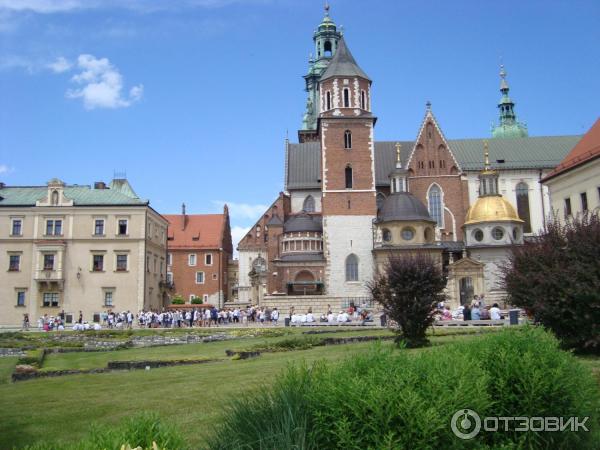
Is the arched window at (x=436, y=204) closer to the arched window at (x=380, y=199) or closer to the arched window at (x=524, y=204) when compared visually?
the arched window at (x=380, y=199)

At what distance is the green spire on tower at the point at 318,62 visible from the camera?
93.4 m

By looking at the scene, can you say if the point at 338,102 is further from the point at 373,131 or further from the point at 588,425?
the point at 588,425

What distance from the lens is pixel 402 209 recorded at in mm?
56531

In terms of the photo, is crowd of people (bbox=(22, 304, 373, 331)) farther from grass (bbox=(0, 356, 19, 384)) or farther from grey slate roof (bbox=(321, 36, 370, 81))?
grey slate roof (bbox=(321, 36, 370, 81))

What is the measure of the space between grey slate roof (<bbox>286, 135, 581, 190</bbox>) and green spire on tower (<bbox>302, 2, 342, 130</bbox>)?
24.8 meters

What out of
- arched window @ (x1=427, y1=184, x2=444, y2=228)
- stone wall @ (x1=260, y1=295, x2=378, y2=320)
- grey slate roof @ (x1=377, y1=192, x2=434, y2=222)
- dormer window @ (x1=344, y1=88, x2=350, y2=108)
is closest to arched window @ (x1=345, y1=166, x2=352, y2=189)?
grey slate roof @ (x1=377, y1=192, x2=434, y2=222)

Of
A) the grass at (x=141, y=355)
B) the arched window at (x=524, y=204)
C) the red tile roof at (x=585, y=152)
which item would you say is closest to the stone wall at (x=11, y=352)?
the grass at (x=141, y=355)

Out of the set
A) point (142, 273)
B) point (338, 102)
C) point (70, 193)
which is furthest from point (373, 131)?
point (70, 193)

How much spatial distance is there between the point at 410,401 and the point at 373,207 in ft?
171

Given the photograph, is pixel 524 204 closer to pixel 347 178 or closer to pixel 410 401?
pixel 347 178

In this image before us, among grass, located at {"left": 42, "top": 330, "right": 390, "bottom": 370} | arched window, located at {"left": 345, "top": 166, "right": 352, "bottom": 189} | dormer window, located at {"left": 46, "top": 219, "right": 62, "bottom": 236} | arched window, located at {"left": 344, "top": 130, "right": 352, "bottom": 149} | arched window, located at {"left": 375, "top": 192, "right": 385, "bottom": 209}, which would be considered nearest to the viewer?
grass, located at {"left": 42, "top": 330, "right": 390, "bottom": 370}

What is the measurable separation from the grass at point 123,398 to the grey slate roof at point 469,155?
47.5m

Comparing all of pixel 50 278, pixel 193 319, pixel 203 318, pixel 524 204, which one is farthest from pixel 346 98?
pixel 50 278

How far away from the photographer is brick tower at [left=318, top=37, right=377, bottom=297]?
56000mm
